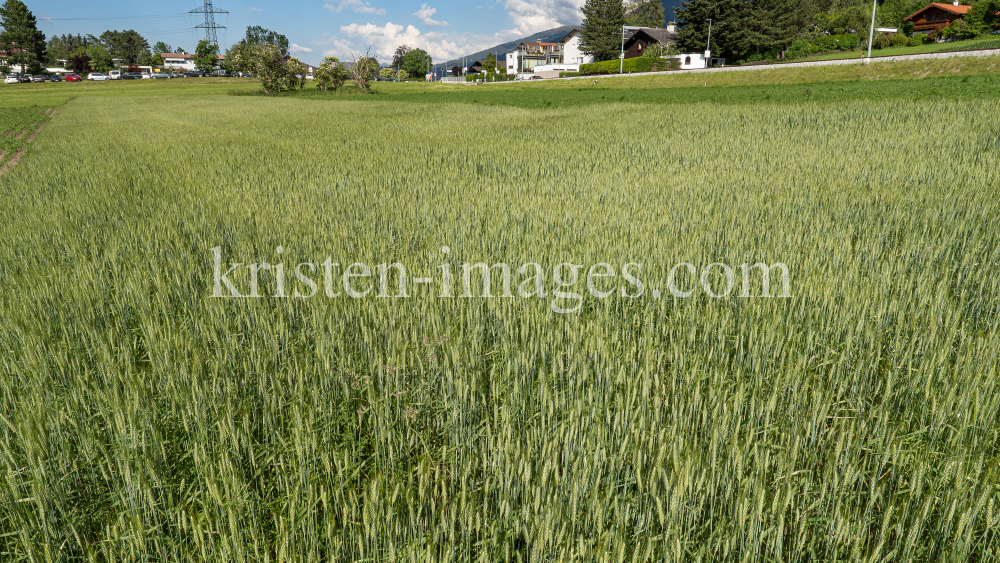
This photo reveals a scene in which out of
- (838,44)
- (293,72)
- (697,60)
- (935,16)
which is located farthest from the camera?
(935,16)

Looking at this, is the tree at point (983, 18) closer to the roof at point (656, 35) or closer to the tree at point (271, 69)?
the roof at point (656, 35)

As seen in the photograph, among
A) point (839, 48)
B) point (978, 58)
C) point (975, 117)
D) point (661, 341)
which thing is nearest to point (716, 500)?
point (661, 341)

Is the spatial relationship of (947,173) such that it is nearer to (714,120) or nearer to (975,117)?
(975,117)

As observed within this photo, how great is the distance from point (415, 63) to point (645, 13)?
149ft

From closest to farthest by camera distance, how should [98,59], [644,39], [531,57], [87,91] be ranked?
[87,91], [644,39], [98,59], [531,57]

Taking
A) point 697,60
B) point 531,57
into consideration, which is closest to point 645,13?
point 531,57

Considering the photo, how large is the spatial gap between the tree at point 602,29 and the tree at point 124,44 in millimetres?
109967

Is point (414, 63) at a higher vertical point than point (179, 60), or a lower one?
lower

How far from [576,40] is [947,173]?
3385 inches

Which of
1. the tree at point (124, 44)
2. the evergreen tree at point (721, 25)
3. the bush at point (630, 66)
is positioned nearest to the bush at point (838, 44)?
the evergreen tree at point (721, 25)

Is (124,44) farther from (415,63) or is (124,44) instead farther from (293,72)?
(293,72)

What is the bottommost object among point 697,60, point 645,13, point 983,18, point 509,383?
point 509,383

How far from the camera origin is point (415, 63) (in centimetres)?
9819

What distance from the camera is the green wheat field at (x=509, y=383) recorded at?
136cm
